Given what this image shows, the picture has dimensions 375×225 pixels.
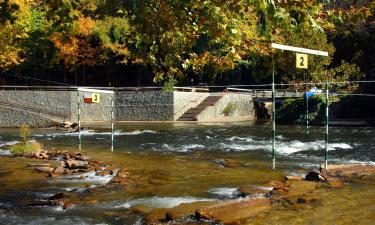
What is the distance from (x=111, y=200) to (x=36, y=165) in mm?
5643

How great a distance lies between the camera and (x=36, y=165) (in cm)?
1495

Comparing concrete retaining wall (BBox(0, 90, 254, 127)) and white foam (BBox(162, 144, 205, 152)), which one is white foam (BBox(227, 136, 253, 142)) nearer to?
white foam (BBox(162, 144, 205, 152))

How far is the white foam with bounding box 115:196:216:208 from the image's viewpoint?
9.65 metres

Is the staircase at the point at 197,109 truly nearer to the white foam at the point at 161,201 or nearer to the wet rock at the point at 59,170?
the wet rock at the point at 59,170

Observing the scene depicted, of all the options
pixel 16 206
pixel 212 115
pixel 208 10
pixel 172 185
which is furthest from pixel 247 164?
pixel 212 115

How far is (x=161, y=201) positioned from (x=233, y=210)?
1783mm

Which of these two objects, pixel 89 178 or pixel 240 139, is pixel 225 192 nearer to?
pixel 89 178

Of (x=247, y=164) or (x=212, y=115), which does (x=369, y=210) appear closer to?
(x=247, y=164)

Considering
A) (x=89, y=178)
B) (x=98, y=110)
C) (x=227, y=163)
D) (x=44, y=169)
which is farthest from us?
(x=98, y=110)

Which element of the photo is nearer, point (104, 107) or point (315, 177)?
point (315, 177)

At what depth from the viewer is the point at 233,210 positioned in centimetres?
882

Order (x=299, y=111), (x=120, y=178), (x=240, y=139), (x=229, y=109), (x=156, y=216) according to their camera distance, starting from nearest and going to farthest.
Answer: (x=156, y=216), (x=120, y=178), (x=240, y=139), (x=299, y=111), (x=229, y=109)

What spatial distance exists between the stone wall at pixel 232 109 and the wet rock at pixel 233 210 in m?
32.7

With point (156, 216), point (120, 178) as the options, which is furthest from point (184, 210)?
point (120, 178)
